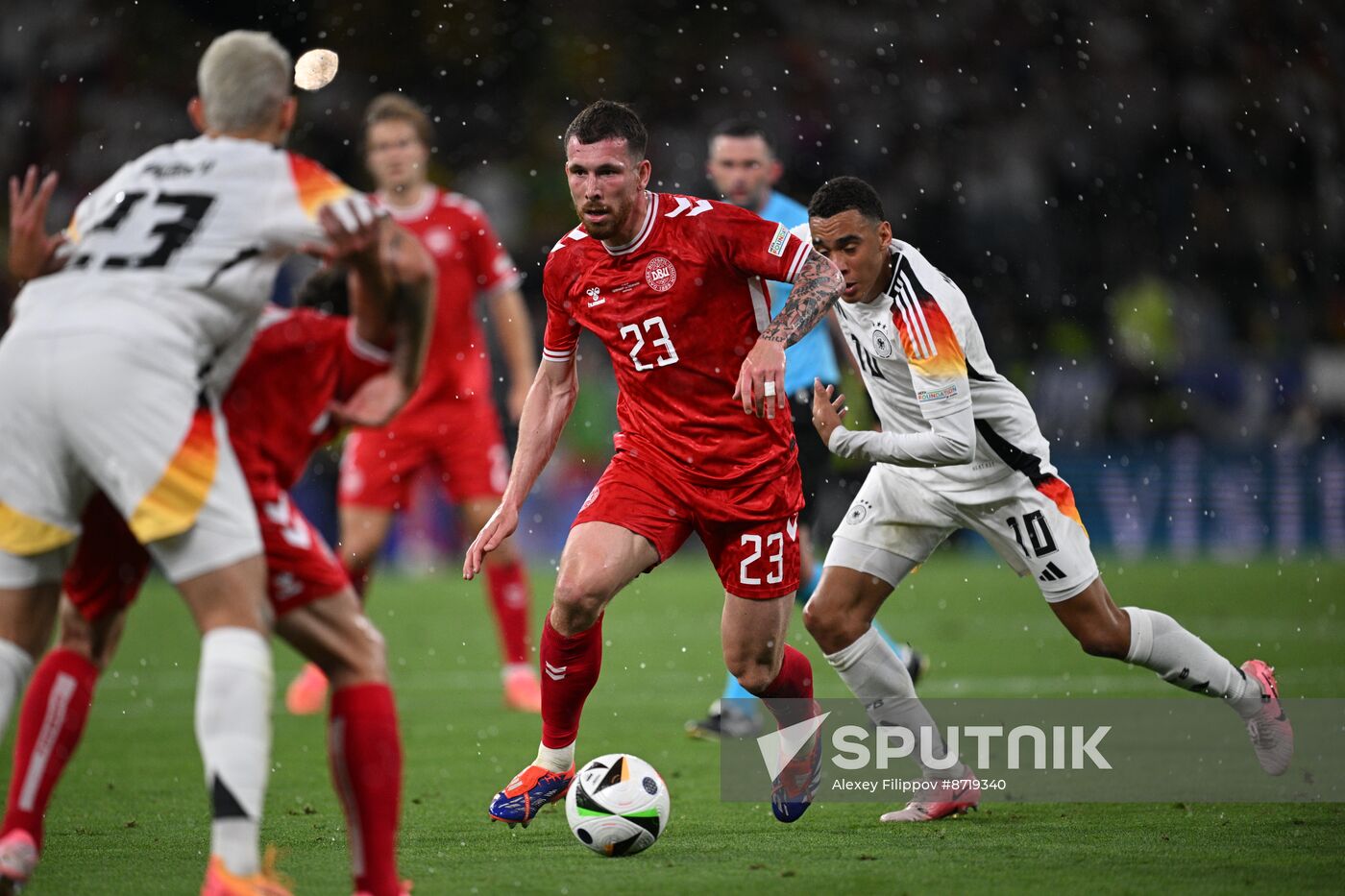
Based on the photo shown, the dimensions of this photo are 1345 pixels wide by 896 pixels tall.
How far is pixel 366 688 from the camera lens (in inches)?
158

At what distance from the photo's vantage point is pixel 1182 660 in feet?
18.8

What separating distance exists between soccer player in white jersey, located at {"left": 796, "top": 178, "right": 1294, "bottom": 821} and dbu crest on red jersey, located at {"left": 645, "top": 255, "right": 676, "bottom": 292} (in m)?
0.59

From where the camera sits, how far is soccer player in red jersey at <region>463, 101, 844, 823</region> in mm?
5293

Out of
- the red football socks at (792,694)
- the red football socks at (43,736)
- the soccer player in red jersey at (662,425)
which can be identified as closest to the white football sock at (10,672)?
the red football socks at (43,736)

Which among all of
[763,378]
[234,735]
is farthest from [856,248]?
[234,735]

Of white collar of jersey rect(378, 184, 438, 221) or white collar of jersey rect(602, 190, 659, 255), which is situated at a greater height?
white collar of jersey rect(602, 190, 659, 255)

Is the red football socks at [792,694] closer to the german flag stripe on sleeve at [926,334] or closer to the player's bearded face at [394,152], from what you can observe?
the german flag stripe on sleeve at [926,334]

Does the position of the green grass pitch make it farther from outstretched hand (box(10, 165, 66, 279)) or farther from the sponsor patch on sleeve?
outstretched hand (box(10, 165, 66, 279))

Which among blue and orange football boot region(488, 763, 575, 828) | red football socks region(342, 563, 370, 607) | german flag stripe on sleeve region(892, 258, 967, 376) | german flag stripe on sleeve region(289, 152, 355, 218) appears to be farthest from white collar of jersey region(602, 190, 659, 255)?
red football socks region(342, 563, 370, 607)

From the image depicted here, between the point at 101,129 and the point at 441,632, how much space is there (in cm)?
914

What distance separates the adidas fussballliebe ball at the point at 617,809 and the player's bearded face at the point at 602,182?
1.75 m

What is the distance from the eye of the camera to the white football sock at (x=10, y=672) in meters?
3.96

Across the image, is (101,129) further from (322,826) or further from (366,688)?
(366,688)

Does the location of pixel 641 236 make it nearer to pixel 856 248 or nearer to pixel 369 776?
pixel 856 248
